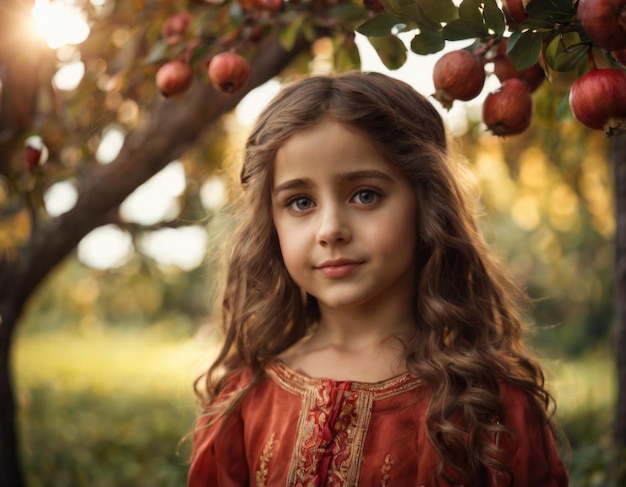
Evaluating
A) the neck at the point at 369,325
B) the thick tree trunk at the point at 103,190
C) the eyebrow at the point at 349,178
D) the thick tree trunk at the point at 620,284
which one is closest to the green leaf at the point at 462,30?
the eyebrow at the point at 349,178

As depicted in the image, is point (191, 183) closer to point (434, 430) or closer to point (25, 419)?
point (25, 419)

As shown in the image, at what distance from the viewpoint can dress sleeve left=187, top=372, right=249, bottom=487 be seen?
1.52 meters

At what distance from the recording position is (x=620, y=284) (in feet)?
7.73

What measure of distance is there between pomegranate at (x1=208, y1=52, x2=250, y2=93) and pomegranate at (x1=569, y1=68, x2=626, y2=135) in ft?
2.07

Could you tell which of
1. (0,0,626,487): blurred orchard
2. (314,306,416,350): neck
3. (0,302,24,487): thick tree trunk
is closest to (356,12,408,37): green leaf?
(0,0,626,487): blurred orchard

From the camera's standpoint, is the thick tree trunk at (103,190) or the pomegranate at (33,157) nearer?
the pomegranate at (33,157)

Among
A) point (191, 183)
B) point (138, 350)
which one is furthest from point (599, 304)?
point (138, 350)

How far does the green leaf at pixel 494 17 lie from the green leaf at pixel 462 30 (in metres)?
0.01

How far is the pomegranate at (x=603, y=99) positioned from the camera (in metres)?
0.95

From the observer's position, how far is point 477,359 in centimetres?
142

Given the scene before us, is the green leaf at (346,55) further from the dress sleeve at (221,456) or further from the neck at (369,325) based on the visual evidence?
the dress sleeve at (221,456)

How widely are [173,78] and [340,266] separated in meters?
0.51

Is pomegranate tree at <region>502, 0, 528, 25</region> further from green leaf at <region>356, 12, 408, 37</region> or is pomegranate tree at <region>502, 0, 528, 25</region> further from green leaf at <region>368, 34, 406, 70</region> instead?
green leaf at <region>368, 34, 406, 70</region>

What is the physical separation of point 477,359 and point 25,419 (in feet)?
12.7
